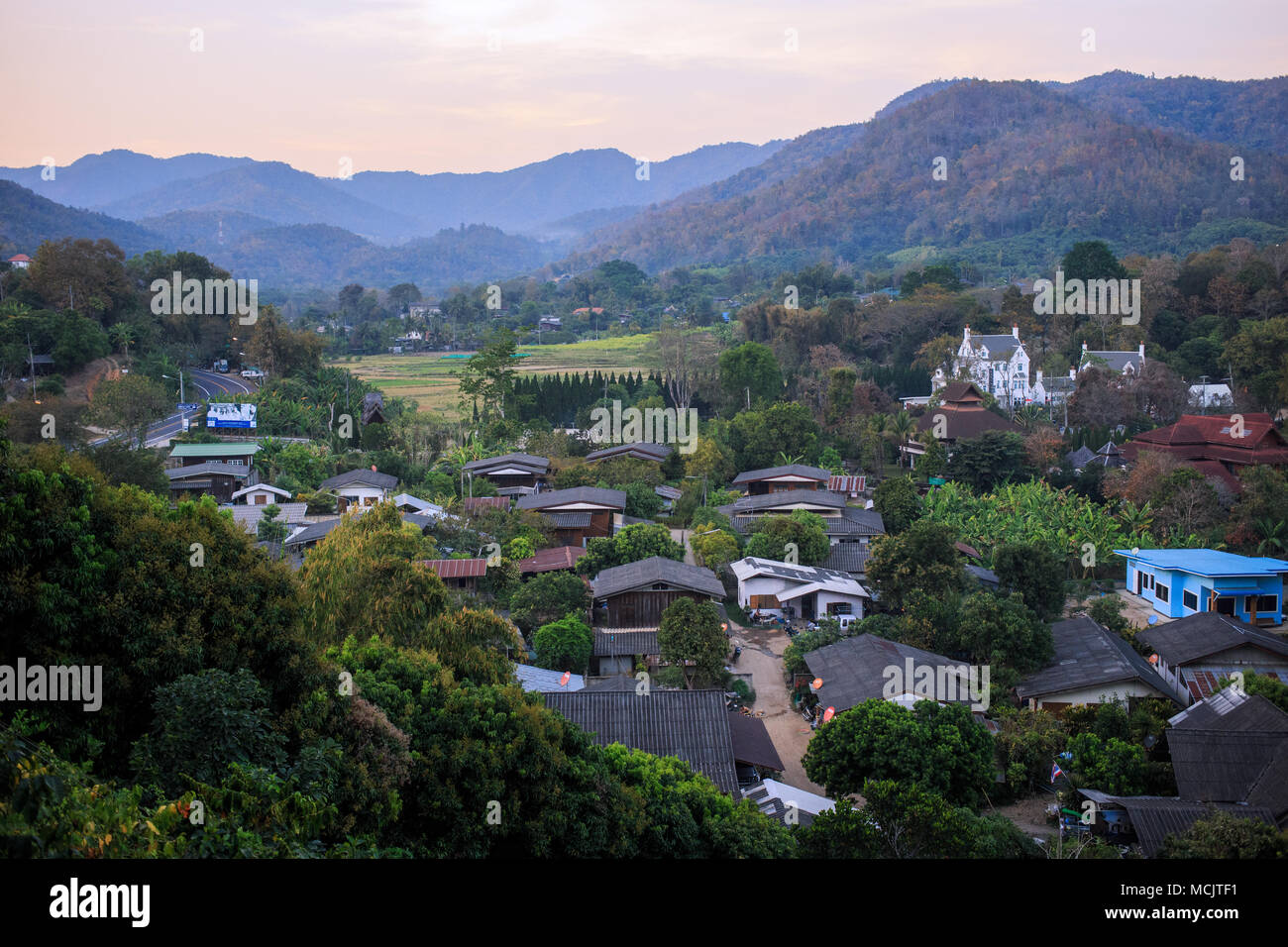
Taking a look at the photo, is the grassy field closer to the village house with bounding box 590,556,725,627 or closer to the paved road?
the paved road

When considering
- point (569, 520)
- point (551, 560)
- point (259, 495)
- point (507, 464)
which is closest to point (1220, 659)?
point (551, 560)

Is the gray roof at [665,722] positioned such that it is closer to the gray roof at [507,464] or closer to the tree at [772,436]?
the gray roof at [507,464]

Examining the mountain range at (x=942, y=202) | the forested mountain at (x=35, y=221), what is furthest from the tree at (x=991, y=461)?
the forested mountain at (x=35, y=221)

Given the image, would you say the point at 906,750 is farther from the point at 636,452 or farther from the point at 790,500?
the point at 636,452
